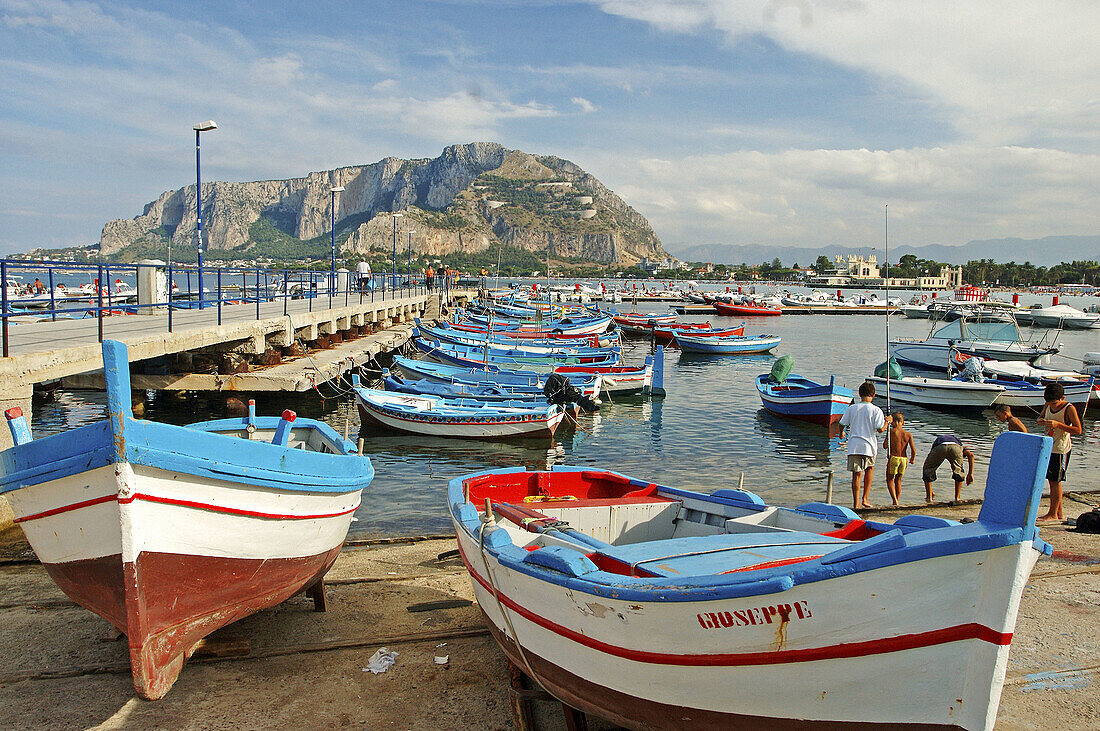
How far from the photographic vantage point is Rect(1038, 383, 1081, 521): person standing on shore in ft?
31.0

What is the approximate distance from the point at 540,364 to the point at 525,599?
2178 cm

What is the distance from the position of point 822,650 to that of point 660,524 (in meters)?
2.88

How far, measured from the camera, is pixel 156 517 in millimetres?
4656

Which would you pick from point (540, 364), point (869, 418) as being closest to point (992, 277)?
point (540, 364)

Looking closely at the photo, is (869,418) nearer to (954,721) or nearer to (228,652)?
(954,721)

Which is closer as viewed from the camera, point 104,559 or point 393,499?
point 104,559

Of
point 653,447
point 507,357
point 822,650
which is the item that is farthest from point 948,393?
point 822,650

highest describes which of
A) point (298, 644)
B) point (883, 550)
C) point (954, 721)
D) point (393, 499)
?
point (883, 550)

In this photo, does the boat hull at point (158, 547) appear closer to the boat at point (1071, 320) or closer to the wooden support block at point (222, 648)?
the wooden support block at point (222, 648)

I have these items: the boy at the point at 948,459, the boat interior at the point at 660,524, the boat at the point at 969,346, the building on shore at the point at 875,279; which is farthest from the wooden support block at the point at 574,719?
the building on shore at the point at 875,279

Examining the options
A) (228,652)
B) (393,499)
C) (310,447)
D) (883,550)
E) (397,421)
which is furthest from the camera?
(397,421)

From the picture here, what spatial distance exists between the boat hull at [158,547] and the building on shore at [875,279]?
481 feet

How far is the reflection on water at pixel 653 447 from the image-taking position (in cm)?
1383

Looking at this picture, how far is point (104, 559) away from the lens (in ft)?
→ 15.6
